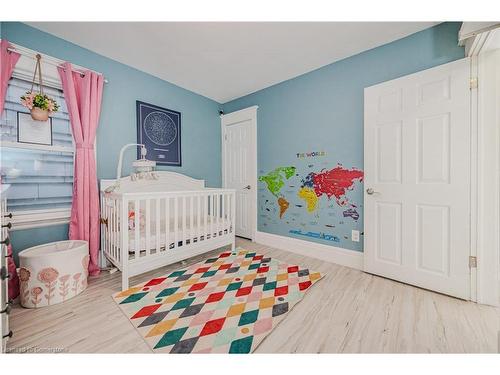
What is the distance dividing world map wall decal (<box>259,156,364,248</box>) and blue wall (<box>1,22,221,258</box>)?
1.05 m

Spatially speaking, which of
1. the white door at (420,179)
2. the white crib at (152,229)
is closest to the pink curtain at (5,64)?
the white crib at (152,229)

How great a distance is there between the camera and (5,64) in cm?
152

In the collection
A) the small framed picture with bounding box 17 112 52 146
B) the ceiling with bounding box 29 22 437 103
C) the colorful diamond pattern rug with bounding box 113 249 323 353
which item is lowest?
the colorful diamond pattern rug with bounding box 113 249 323 353

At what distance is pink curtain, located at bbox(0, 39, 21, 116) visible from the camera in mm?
1479

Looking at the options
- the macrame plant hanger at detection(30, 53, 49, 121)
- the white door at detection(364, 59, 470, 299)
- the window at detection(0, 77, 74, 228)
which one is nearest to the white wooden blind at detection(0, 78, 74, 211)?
the window at detection(0, 77, 74, 228)

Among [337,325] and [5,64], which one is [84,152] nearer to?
[5,64]

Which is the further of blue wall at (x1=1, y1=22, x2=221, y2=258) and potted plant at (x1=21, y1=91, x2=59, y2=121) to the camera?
blue wall at (x1=1, y1=22, x2=221, y2=258)

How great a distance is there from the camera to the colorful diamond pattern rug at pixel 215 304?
1.11 meters

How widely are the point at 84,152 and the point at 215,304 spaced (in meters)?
1.82

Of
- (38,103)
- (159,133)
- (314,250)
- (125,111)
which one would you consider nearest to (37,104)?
(38,103)

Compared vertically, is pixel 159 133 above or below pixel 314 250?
above

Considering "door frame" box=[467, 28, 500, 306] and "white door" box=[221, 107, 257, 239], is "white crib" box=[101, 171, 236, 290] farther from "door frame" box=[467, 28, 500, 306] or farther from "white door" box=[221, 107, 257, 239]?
"door frame" box=[467, 28, 500, 306]

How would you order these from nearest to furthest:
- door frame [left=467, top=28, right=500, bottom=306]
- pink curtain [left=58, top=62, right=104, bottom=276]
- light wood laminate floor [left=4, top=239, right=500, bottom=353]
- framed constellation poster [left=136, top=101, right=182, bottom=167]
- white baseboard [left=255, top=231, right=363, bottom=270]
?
light wood laminate floor [left=4, top=239, right=500, bottom=353], door frame [left=467, top=28, right=500, bottom=306], pink curtain [left=58, top=62, right=104, bottom=276], white baseboard [left=255, top=231, right=363, bottom=270], framed constellation poster [left=136, top=101, right=182, bottom=167]
